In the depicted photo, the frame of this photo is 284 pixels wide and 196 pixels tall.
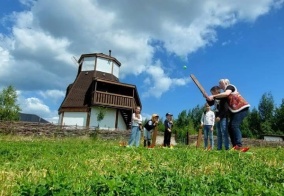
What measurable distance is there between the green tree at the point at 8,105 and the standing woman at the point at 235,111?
102 ft

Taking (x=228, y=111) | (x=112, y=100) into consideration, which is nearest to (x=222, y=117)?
(x=228, y=111)

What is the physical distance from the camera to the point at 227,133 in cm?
1018

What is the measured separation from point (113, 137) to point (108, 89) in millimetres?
10822

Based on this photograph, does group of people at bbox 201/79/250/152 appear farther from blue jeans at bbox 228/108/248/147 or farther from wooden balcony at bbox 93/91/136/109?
wooden balcony at bbox 93/91/136/109

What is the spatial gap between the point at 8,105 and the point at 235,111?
3203 cm

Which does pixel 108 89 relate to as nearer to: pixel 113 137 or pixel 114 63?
pixel 114 63

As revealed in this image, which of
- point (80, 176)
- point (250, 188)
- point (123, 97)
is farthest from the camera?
point (123, 97)

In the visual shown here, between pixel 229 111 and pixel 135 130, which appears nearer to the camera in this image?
pixel 229 111

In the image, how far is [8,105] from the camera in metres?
36.4

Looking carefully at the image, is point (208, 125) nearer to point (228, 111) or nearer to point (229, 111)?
point (228, 111)

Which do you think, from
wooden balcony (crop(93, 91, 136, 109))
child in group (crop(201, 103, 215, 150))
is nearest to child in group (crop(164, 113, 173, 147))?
child in group (crop(201, 103, 215, 150))

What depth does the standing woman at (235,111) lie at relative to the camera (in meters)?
9.14

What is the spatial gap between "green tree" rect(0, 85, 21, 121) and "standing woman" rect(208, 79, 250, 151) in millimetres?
31141

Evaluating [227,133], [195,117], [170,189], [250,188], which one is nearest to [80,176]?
[170,189]
